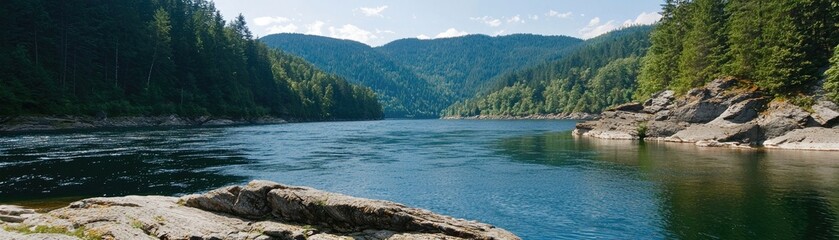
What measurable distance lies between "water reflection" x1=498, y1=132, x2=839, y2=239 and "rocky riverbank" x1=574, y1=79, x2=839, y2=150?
5154 mm

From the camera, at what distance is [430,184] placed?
3506 cm

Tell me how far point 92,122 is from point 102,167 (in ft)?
190

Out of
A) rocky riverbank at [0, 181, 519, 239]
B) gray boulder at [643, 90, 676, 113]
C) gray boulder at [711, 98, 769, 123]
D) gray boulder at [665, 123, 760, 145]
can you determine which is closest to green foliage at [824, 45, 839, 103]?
gray boulder at [711, 98, 769, 123]

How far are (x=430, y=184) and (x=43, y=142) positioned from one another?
50.8m

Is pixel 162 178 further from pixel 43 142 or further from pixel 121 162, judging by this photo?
pixel 43 142

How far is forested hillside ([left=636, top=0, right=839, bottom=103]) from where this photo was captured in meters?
58.5

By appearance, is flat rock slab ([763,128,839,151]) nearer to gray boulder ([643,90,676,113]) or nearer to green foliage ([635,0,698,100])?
gray boulder ([643,90,676,113])

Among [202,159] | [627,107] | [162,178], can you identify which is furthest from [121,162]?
[627,107]

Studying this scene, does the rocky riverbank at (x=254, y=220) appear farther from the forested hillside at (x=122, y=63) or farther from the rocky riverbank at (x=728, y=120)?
the forested hillside at (x=122, y=63)

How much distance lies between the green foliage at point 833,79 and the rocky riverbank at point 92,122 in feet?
359

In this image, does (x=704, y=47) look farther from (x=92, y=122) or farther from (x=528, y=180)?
(x=92, y=122)

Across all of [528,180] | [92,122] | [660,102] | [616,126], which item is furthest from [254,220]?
[92,122]

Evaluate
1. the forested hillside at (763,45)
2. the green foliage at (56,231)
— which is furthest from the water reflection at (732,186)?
the green foliage at (56,231)

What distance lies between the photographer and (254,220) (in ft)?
51.6
